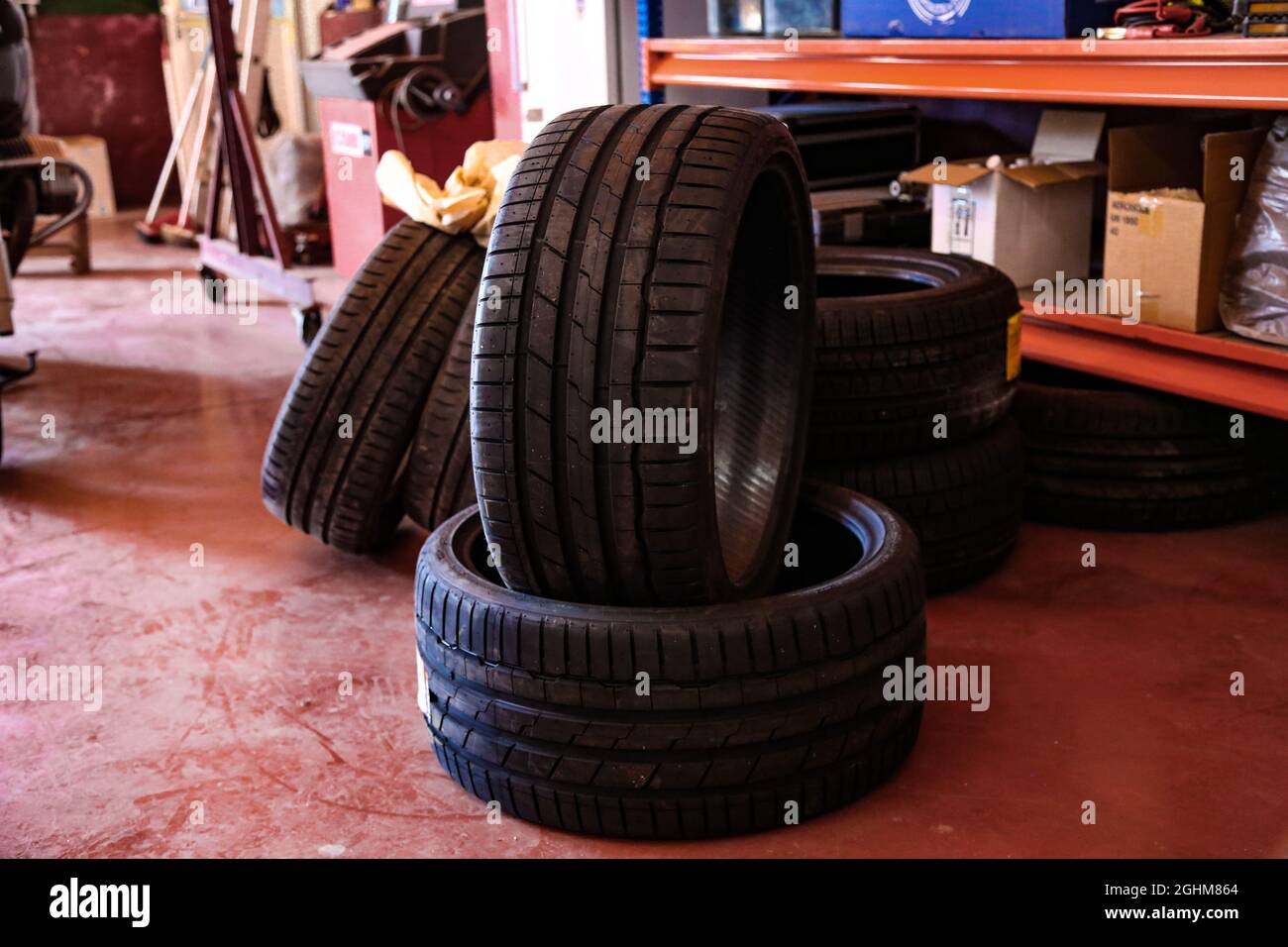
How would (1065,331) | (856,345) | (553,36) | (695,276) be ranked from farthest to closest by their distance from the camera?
(553,36), (1065,331), (856,345), (695,276)

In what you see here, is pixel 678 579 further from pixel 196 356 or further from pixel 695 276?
pixel 196 356

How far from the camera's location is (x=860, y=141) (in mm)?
3760

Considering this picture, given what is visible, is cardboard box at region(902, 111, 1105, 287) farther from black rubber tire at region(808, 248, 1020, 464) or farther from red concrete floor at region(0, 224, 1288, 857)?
red concrete floor at region(0, 224, 1288, 857)

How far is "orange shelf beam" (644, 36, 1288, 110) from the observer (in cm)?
230

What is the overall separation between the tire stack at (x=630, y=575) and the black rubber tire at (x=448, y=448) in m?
0.78

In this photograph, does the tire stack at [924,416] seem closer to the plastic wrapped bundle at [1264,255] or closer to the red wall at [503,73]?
the plastic wrapped bundle at [1264,255]

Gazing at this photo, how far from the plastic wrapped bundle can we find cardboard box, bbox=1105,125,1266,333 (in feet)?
0.13

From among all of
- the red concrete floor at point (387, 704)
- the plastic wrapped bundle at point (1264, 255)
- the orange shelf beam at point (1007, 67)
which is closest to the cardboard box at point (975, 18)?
the orange shelf beam at point (1007, 67)

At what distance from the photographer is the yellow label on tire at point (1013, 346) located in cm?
254

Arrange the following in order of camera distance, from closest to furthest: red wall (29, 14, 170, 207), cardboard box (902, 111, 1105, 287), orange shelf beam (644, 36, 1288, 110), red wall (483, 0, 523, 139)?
orange shelf beam (644, 36, 1288, 110), cardboard box (902, 111, 1105, 287), red wall (483, 0, 523, 139), red wall (29, 14, 170, 207)

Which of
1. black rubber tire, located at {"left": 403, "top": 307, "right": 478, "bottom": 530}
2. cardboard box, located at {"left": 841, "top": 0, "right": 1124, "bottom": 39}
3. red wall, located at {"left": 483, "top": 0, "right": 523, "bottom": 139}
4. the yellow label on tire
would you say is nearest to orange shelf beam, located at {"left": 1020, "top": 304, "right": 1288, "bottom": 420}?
the yellow label on tire

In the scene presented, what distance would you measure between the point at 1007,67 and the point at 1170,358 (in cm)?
70
